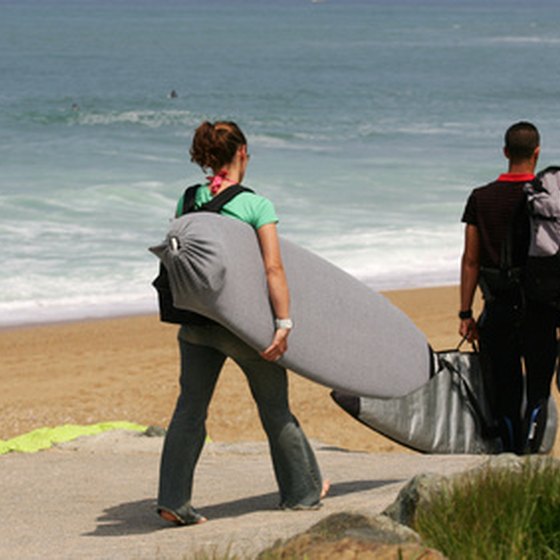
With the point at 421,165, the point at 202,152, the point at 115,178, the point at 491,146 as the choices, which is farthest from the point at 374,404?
the point at 491,146

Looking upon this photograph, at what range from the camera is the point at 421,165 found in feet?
87.2

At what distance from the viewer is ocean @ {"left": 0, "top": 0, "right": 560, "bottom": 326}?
16.0m

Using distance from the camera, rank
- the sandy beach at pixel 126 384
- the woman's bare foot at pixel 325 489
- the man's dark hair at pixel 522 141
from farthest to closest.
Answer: the sandy beach at pixel 126 384 < the man's dark hair at pixel 522 141 < the woman's bare foot at pixel 325 489

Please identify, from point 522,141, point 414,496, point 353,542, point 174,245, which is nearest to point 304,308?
point 174,245

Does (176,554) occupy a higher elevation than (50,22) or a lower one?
lower

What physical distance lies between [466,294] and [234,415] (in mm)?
3646

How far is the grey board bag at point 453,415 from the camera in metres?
5.77

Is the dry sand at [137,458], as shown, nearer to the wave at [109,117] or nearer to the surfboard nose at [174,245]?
the surfboard nose at [174,245]

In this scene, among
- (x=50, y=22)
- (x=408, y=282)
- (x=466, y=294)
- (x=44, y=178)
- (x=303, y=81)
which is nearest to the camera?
(x=466, y=294)

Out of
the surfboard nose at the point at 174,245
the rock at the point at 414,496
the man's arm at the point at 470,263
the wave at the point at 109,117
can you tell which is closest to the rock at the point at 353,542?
the rock at the point at 414,496

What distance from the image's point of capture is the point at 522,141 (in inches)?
211

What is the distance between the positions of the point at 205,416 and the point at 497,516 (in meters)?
1.31

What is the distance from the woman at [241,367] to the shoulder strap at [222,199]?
17mm

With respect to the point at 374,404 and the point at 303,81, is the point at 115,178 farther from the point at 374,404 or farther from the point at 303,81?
the point at 303,81
